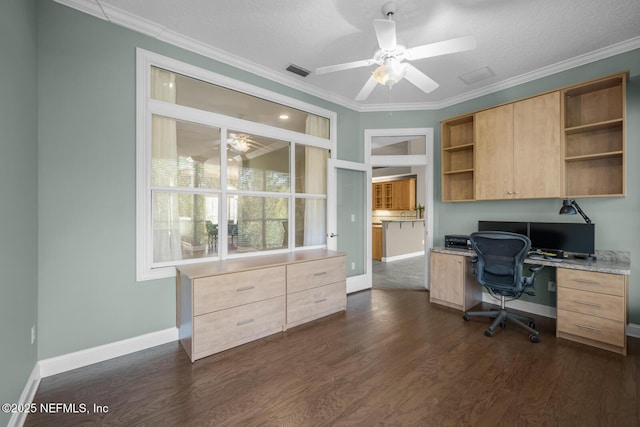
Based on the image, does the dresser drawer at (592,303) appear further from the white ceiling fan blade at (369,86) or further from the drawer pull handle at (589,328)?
the white ceiling fan blade at (369,86)

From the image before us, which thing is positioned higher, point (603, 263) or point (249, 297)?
point (603, 263)

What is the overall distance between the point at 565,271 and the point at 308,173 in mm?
3058

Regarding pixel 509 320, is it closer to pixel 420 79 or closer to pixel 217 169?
pixel 420 79

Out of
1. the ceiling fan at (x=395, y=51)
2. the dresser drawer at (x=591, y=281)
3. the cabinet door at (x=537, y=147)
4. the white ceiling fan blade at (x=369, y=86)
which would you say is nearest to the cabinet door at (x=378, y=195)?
the cabinet door at (x=537, y=147)

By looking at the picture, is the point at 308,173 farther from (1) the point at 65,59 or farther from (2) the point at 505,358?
(2) the point at 505,358

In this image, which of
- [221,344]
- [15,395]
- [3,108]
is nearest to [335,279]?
[221,344]

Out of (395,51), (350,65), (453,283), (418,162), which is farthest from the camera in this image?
(418,162)

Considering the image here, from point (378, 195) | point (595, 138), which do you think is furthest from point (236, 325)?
point (378, 195)

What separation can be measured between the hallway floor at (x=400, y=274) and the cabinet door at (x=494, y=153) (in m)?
1.68

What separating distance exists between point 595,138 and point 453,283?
2.22 meters

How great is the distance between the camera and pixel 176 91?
2691 millimetres

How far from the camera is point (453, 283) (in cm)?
347

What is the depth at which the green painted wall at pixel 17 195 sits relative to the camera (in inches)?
55.8

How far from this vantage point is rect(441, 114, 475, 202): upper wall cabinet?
12.8ft
